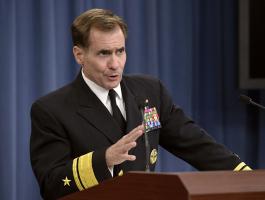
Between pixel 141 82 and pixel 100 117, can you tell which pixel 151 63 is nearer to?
pixel 141 82

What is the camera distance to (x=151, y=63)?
3486mm

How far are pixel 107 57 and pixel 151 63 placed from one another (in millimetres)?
1480

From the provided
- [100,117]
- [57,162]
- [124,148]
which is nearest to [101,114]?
[100,117]

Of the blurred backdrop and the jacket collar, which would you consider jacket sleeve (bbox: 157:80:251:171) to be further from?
the blurred backdrop

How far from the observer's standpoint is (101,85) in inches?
80.3

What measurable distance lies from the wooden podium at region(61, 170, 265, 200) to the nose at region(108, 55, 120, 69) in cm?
77

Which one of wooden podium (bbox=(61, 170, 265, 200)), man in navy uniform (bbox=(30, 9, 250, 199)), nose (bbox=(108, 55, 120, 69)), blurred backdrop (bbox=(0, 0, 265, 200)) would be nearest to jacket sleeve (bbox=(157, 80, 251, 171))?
man in navy uniform (bbox=(30, 9, 250, 199))

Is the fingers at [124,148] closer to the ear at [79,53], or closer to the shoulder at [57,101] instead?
the shoulder at [57,101]

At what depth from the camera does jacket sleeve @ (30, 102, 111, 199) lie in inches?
63.1

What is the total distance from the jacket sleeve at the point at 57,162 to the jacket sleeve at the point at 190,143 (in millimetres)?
421

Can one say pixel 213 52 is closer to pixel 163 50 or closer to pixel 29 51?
pixel 163 50

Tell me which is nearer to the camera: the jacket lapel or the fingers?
the fingers

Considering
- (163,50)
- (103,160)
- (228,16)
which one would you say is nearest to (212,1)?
(228,16)

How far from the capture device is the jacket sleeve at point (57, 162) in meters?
1.60
